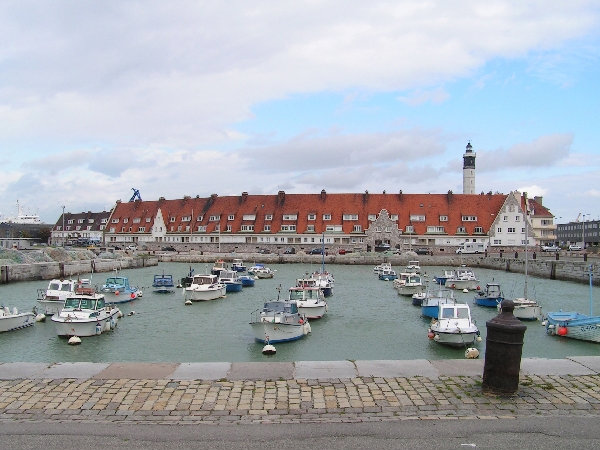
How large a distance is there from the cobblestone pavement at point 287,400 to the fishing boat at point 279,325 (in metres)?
17.6

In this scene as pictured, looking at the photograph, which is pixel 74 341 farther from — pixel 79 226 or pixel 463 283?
pixel 79 226

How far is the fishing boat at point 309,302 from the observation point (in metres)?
37.5

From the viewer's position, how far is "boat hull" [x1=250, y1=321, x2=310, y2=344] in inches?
1154

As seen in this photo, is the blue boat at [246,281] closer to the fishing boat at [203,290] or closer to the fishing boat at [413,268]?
the fishing boat at [203,290]

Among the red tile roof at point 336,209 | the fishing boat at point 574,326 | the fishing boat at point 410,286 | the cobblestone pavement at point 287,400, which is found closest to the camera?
the cobblestone pavement at point 287,400

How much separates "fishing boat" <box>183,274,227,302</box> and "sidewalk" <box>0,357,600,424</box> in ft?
113

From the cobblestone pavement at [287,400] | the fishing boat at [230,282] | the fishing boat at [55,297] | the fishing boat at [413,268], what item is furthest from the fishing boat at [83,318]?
the fishing boat at [413,268]

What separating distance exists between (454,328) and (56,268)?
58090 mm

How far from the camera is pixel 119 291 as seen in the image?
46.8 metres

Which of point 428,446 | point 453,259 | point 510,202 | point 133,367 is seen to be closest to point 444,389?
point 428,446

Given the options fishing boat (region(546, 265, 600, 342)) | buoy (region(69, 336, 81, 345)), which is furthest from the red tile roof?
buoy (region(69, 336, 81, 345))

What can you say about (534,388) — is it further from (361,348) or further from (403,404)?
(361,348)

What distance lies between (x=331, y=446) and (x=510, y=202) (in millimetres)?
103883

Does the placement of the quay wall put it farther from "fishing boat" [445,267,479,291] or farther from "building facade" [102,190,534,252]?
"fishing boat" [445,267,479,291]
